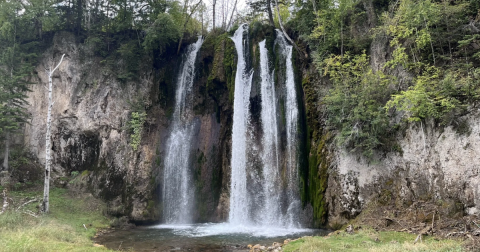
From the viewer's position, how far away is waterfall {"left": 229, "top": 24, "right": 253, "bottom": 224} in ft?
57.7

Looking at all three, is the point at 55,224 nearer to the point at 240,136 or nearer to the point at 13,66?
the point at 240,136

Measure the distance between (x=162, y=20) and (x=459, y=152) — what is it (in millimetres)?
19432

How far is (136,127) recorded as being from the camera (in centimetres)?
2133

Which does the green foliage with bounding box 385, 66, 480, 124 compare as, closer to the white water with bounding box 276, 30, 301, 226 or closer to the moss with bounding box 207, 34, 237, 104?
the white water with bounding box 276, 30, 301, 226

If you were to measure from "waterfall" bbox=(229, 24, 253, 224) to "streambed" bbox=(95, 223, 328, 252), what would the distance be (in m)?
1.21

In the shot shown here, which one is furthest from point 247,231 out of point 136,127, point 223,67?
point 223,67

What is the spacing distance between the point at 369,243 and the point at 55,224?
542 inches

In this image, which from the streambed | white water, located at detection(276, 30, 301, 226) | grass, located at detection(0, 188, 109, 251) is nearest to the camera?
grass, located at detection(0, 188, 109, 251)

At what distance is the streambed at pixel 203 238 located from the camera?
39.0ft

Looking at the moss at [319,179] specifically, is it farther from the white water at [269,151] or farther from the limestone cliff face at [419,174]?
the white water at [269,151]

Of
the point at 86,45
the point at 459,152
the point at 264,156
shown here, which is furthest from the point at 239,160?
the point at 86,45

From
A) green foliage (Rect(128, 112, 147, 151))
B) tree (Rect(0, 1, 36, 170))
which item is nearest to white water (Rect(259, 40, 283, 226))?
green foliage (Rect(128, 112, 147, 151))

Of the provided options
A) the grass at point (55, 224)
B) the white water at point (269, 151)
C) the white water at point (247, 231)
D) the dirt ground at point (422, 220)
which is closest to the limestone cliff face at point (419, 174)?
the dirt ground at point (422, 220)

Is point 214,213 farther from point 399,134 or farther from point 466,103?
point 466,103
